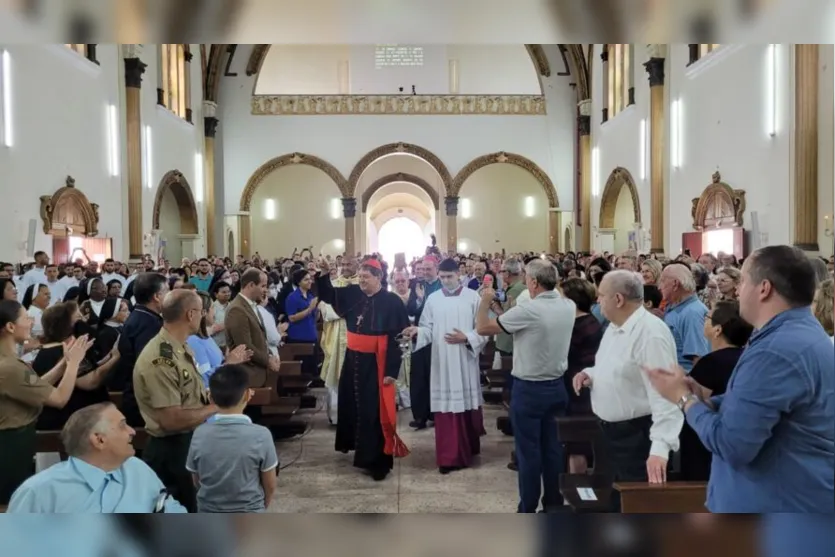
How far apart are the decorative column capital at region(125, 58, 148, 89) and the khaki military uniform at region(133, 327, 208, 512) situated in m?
12.6

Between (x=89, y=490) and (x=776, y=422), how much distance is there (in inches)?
60.1

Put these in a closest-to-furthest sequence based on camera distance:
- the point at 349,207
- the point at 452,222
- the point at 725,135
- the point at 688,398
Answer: the point at 688,398
the point at 725,135
the point at 349,207
the point at 452,222

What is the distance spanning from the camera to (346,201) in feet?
66.9

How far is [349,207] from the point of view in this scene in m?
20.6

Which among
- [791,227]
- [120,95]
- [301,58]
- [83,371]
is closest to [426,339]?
[83,371]

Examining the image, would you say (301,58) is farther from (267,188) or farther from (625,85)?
(625,85)

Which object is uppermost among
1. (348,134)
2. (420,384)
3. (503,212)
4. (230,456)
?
(348,134)

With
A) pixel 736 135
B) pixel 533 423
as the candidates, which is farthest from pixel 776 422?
pixel 736 135

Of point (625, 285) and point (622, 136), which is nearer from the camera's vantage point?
point (625, 285)

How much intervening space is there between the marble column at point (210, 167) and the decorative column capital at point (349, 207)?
3805 mm

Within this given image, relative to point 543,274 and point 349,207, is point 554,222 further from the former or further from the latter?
point 543,274

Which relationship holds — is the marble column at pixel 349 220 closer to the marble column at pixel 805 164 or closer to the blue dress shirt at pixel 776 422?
the marble column at pixel 805 164

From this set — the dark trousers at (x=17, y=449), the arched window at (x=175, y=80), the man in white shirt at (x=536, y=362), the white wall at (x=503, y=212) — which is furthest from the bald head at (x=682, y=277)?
the white wall at (x=503, y=212)

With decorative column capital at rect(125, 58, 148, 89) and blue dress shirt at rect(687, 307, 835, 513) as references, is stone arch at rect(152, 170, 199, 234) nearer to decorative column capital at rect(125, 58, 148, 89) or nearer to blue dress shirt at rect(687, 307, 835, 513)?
decorative column capital at rect(125, 58, 148, 89)
